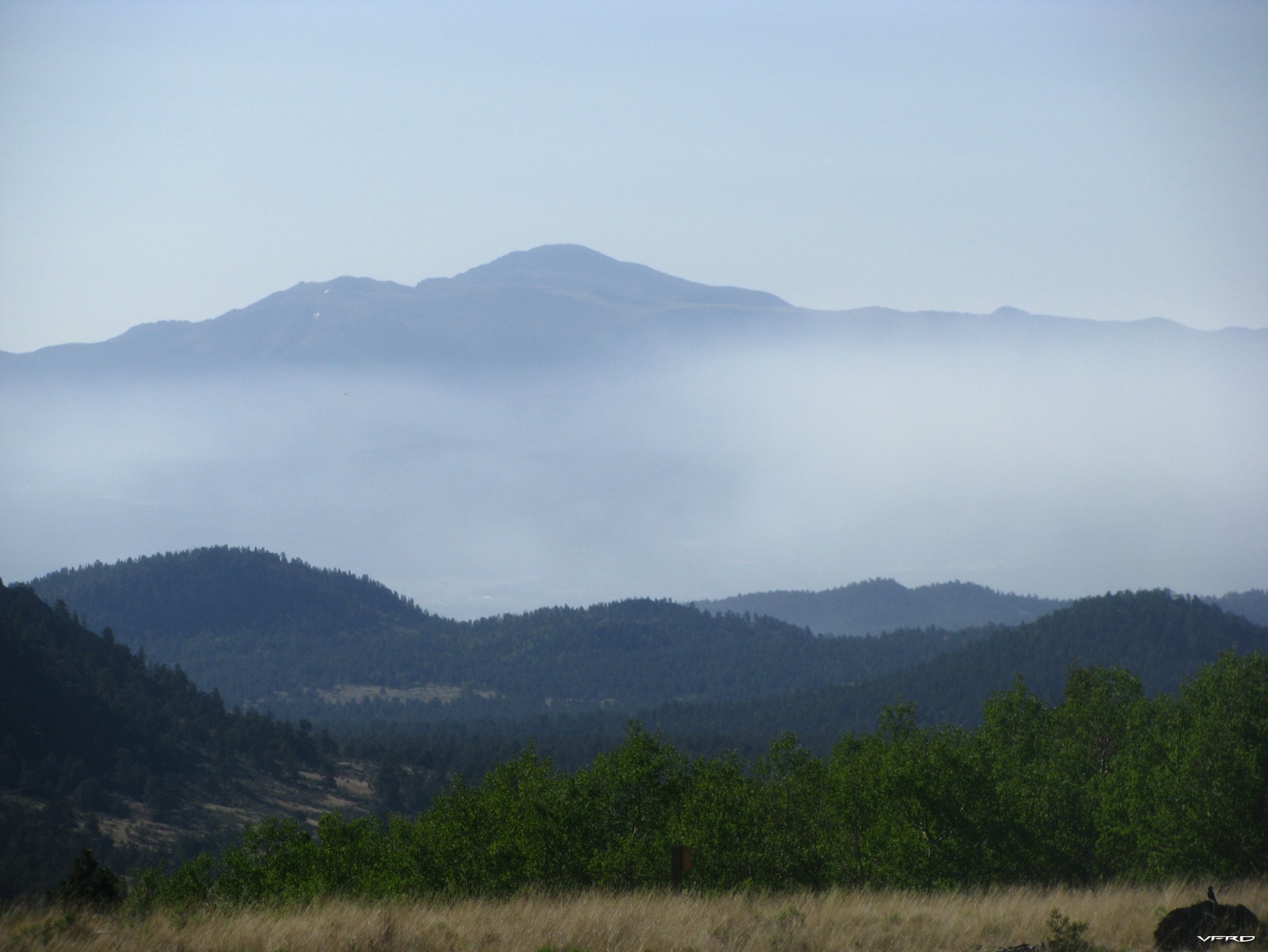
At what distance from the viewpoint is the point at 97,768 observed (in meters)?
170

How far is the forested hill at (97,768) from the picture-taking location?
443 ft

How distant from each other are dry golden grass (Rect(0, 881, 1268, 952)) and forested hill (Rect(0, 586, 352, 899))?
108375mm

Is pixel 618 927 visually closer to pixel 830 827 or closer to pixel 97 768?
pixel 830 827

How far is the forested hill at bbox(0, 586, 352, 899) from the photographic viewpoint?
443 ft

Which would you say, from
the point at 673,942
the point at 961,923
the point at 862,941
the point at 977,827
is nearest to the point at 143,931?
the point at 673,942

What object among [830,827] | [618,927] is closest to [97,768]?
[830,827]

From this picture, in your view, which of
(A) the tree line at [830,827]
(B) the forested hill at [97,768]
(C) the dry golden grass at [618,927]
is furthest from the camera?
(B) the forested hill at [97,768]

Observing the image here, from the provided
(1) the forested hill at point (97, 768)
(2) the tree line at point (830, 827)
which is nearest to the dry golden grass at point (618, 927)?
(2) the tree line at point (830, 827)

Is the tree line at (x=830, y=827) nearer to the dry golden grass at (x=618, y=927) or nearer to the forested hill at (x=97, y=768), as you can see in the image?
the dry golden grass at (x=618, y=927)

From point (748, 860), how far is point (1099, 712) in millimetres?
36914

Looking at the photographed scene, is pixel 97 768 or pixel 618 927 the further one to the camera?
pixel 97 768

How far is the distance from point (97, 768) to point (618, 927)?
574 feet

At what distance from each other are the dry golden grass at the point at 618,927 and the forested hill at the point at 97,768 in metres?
108

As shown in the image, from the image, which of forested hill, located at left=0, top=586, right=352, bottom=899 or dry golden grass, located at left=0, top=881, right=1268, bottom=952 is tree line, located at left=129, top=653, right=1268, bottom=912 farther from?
forested hill, located at left=0, top=586, right=352, bottom=899
